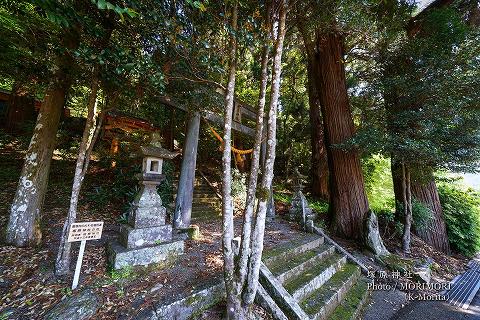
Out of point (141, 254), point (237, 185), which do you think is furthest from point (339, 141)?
point (141, 254)

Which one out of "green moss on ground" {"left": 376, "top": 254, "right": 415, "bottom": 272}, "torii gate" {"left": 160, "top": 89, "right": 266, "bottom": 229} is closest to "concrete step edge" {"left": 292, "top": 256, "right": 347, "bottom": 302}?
"green moss on ground" {"left": 376, "top": 254, "right": 415, "bottom": 272}

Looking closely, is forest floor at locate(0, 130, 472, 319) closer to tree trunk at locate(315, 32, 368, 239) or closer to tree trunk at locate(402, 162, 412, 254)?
tree trunk at locate(402, 162, 412, 254)

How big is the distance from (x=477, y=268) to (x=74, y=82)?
10884 millimetres

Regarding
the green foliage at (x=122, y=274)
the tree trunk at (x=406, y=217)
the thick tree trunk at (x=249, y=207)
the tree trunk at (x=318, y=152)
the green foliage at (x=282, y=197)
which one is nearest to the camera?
the thick tree trunk at (x=249, y=207)

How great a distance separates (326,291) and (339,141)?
4254mm

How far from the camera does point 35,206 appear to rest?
3555 mm

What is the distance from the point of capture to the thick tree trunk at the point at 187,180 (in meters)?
4.87

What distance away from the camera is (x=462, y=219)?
7074 millimetres

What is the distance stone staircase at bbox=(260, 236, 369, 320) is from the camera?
3.18 metres

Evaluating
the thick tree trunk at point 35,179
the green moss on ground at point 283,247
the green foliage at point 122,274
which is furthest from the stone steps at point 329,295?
the thick tree trunk at point 35,179

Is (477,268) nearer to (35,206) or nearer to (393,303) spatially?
(393,303)

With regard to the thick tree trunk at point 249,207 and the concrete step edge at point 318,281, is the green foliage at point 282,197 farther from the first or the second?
the thick tree trunk at point 249,207

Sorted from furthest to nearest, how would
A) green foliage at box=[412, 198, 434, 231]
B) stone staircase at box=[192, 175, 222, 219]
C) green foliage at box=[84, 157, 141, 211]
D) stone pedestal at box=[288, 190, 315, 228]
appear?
stone staircase at box=[192, 175, 222, 219] < stone pedestal at box=[288, 190, 315, 228] < green foliage at box=[412, 198, 434, 231] < green foliage at box=[84, 157, 141, 211]

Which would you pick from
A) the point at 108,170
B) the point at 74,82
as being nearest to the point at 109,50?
the point at 74,82
